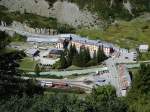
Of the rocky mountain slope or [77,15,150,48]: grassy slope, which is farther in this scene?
the rocky mountain slope

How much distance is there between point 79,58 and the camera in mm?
63625

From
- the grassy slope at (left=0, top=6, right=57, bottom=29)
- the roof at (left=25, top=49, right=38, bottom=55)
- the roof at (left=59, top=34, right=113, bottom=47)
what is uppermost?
the grassy slope at (left=0, top=6, right=57, bottom=29)

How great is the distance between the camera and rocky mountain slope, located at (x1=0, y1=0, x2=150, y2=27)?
84250 mm

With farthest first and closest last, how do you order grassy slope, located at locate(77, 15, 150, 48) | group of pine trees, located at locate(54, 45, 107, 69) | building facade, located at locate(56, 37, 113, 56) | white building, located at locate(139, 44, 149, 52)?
grassy slope, located at locate(77, 15, 150, 48)
white building, located at locate(139, 44, 149, 52)
building facade, located at locate(56, 37, 113, 56)
group of pine trees, located at locate(54, 45, 107, 69)

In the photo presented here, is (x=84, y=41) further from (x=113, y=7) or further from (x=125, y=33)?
(x=113, y=7)

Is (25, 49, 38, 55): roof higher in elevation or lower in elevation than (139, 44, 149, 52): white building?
lower

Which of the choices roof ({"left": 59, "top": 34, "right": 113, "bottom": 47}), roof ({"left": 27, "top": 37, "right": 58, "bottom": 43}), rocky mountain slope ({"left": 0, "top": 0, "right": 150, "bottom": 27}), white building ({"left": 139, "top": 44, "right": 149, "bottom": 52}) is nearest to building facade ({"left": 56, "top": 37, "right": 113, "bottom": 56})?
roof ({"left": 59, "top": 34, "right": 113, "bottom": 47})

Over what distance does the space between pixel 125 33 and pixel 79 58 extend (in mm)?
16102

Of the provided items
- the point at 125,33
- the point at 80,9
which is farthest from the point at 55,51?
the point at 80,9

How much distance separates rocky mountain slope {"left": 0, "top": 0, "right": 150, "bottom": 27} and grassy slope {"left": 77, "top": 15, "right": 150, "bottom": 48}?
10.2ft

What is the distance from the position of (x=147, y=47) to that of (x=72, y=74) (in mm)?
14015

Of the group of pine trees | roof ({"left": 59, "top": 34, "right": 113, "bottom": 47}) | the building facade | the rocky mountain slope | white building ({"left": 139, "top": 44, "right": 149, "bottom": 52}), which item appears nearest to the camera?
the group of pine trees

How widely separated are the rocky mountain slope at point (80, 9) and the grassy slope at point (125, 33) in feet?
10.2

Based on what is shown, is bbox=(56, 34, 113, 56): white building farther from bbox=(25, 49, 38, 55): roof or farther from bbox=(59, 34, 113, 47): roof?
bbox=(25, 49, 38, 55): roof
